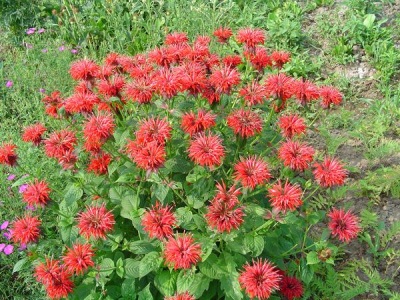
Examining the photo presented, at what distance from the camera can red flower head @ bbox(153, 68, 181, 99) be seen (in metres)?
2.07

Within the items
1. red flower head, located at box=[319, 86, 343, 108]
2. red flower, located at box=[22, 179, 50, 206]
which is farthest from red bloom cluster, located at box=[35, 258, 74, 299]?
red flower head, located at box=[319, 86, 343, 108]

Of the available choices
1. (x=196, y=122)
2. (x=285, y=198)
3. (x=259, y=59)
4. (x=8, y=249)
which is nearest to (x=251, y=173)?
(x=285, y=198)

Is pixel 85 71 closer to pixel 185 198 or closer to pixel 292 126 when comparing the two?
pixel 185 198

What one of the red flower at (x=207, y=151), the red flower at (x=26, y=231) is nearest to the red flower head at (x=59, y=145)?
the red flower at (x=26, y=231)

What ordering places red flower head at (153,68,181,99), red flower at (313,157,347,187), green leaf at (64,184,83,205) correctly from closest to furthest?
red flower at (313,157,347,187) → red flower head at (153,68,181,99) → green leaf at (64,184,83,205)

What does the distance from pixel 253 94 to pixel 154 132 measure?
53 cm

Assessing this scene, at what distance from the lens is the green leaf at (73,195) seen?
2176mm

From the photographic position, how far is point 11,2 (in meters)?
4.75

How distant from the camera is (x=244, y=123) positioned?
80.9 inches

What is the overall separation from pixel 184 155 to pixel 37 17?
118 inches

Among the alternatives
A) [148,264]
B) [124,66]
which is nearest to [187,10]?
[124,66]

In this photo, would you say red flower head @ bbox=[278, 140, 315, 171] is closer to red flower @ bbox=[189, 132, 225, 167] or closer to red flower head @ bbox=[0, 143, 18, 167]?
red flower @ bbox=[189, 132, 225, 167]

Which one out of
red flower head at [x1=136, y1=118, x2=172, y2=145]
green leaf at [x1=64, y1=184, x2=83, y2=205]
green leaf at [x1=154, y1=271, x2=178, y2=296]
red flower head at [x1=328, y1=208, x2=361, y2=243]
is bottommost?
green leaf at [x1=154, y1=271, x2=178, y2=296]

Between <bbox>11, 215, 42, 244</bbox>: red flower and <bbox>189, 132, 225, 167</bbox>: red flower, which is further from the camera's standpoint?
<bbox>11, 215, 42, 244</bbox>: red flower
